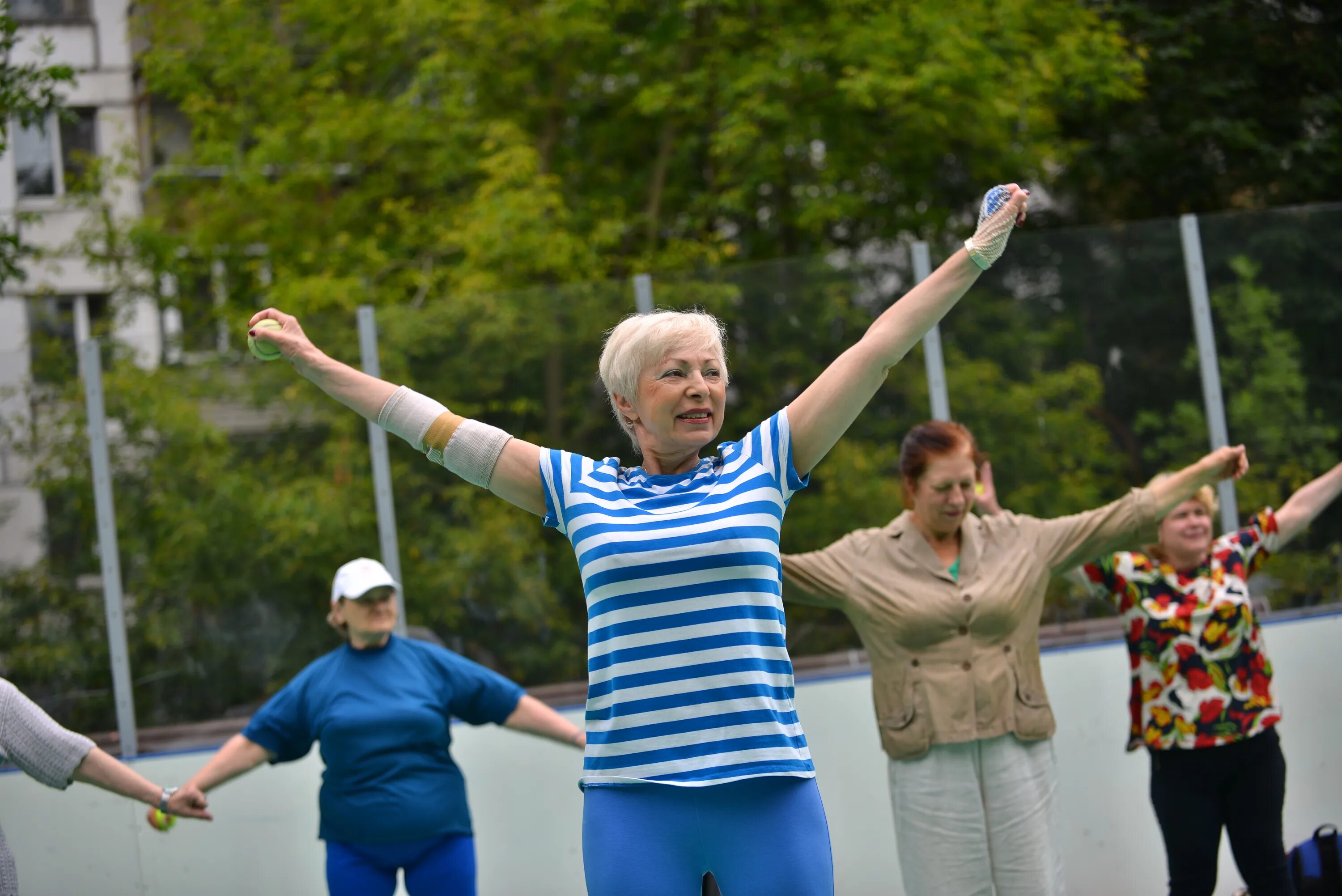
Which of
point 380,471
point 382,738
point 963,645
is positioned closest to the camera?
point 963,645

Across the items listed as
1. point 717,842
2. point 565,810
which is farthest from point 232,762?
point 717,842

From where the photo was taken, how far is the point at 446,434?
2305 millimetres

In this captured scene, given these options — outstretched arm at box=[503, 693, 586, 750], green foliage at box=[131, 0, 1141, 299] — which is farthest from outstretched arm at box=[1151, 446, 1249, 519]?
green foliage at box=[131, 0, 1141, 299]

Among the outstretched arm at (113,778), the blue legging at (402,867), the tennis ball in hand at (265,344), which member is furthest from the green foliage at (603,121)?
the tennis ball in hand at (265,344)

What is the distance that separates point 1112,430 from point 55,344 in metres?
4.63

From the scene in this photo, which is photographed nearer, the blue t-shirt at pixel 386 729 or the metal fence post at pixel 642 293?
the blue t-shirt at pixel 386 729

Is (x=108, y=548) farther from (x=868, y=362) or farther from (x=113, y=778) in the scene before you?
(x=868, y=362)

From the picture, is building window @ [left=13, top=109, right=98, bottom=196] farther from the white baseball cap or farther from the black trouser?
the black trouser

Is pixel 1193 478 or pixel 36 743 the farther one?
pixel 1193 478

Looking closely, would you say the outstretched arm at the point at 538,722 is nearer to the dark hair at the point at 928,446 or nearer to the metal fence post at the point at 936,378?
the dark hair at the point at 928,446

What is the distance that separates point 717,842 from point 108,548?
4.20 meters

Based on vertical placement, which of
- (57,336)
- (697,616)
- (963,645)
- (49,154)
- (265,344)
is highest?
(49,154)

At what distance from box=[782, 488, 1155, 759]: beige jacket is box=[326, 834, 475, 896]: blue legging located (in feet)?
4.94

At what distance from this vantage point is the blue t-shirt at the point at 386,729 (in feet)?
13.8
